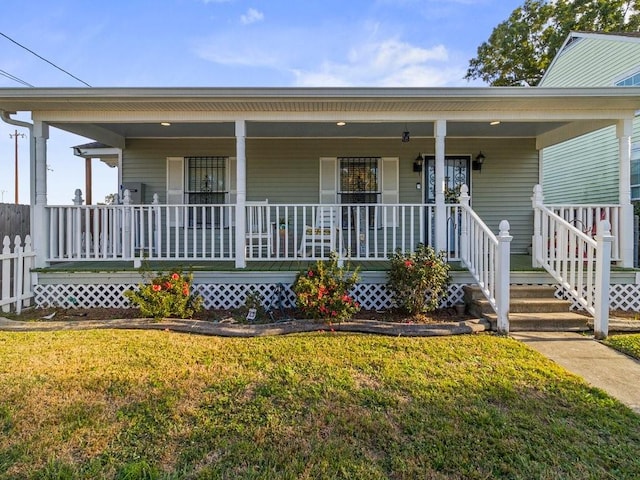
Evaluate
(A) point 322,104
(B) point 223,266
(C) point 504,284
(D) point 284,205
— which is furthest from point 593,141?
(B) point 223,266

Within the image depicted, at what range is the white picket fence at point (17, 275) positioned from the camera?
4.77 m

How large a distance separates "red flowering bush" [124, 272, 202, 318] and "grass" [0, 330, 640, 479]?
0.87m

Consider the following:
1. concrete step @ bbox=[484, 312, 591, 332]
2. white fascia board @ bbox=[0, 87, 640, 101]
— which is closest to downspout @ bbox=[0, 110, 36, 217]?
white fascia board @ bbox=[0, 87, 640, 101]

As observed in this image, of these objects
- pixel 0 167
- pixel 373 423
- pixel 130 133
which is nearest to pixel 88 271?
pixel 130 133

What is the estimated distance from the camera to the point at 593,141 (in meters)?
10.2

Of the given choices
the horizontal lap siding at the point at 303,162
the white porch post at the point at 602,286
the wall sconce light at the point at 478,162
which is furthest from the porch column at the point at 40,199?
the wall sconce light at the point at 478,162

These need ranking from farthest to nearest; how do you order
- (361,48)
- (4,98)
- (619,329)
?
(361,48) < (4,98) < (619,329)

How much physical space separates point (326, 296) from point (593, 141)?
9.91 metres

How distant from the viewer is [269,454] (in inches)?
83.0

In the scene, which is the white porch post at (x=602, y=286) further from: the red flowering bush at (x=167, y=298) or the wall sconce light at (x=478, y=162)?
the red flowering bush at (x=167, y=298)

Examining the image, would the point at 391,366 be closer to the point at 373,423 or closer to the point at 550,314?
the point at 373,423

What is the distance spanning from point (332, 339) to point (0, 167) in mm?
31705

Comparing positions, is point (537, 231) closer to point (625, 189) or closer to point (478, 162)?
point (625, 189)

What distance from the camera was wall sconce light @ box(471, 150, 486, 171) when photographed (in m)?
7.62
